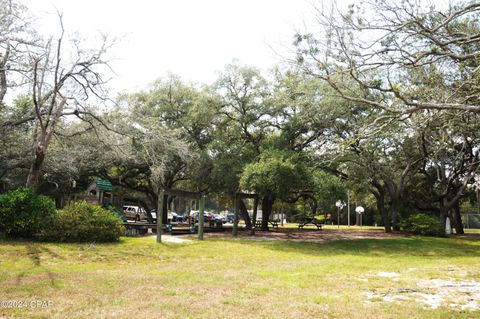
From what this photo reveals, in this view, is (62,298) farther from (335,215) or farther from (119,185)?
(335,215)

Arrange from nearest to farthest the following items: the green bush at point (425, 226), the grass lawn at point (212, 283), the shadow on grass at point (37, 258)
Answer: the grass lawn at point (212, 283) → the shadow on grass at point (37, 258) → the green bush at point (425, 226)

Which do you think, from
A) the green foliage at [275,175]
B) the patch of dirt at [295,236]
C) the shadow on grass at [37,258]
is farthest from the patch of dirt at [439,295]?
the patch of dirt at [295,236]

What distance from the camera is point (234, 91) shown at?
20.4 metres

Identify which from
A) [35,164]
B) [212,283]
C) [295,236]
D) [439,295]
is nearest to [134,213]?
[295,236]

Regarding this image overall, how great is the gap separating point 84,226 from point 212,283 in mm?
7510

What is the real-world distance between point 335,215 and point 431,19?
141 feet

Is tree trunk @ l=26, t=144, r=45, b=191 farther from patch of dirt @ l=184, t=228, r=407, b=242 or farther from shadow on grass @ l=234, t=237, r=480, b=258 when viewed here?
shadow on grass @ l=234, t=237, r=480, b=258

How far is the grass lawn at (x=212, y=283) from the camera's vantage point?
5265mm

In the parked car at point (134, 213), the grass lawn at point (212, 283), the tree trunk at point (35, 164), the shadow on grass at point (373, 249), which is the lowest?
the shadow on grass at point (373, 249)

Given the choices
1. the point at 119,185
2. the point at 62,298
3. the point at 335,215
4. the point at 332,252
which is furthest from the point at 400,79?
the point at 335,215

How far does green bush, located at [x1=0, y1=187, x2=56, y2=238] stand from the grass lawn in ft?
3.09

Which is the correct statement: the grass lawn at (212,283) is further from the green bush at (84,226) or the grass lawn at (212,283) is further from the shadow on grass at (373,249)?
the shadow on grass at (373,249)

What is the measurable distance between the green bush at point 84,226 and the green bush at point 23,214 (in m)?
0.40

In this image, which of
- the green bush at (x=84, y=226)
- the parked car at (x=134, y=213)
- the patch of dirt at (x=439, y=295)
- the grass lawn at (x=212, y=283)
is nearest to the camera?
the grass lawn at (x=212, y=283)
